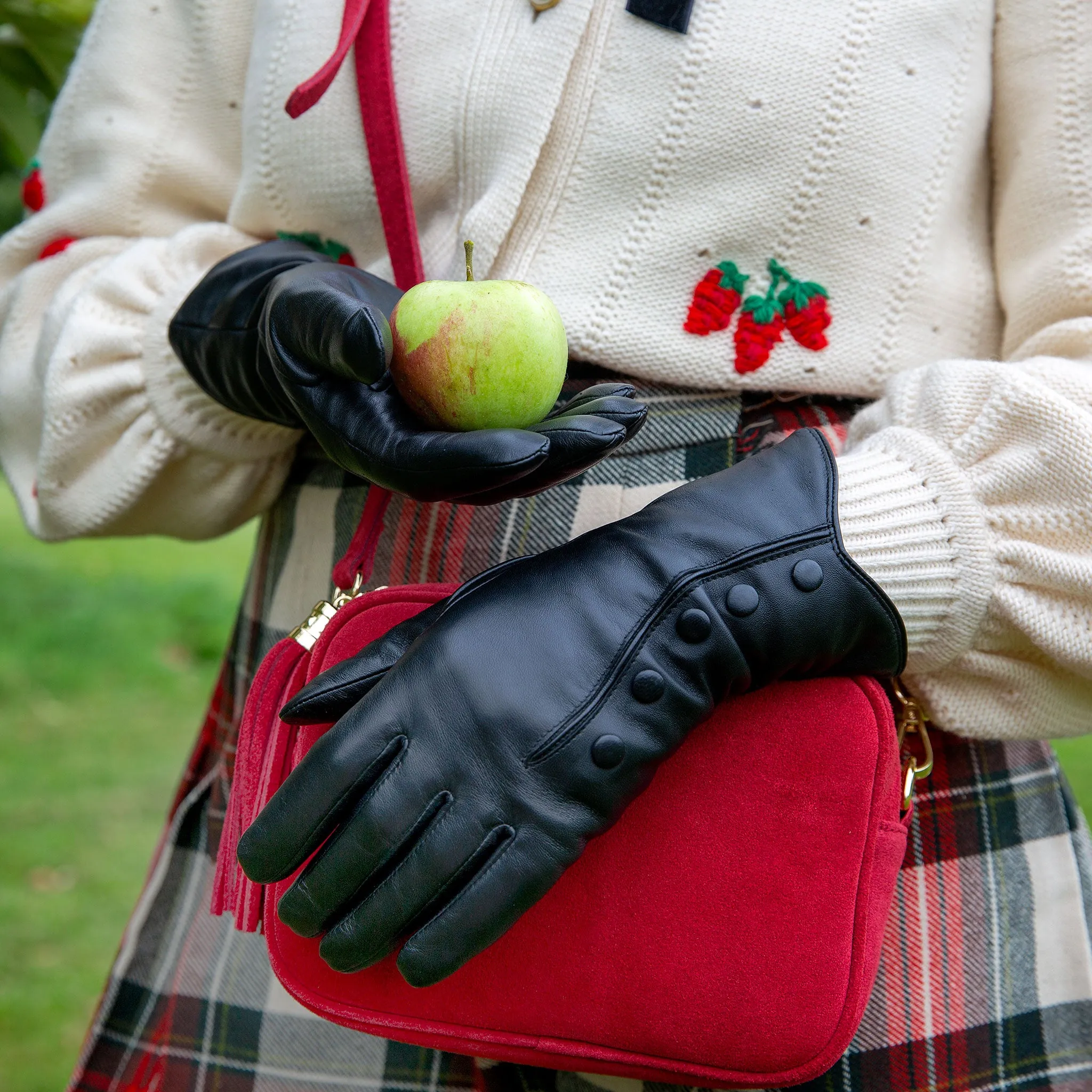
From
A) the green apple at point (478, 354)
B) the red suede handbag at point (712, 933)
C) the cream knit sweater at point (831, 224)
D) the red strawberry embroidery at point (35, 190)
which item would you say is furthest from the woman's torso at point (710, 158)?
the red strawberry embroidery at point (35, 190)

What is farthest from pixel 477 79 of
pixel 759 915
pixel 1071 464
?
pixel 759 915

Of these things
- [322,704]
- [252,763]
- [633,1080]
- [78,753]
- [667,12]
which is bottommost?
[78,753]

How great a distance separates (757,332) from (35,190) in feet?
3.53

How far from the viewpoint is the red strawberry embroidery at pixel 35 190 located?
148 cm

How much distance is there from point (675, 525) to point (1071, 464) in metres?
0.36

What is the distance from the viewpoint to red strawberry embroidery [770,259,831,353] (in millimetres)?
1093

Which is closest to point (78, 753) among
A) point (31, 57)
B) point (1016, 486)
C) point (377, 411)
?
point (31, 57)

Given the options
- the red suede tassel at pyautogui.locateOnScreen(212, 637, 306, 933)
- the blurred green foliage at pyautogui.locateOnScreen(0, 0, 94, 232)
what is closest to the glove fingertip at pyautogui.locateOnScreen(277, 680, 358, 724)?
the red suede tassel at pyautogui.locateOnScreen(212, 637, 306, 933)

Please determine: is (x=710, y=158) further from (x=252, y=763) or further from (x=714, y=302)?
(x=252, y=763)

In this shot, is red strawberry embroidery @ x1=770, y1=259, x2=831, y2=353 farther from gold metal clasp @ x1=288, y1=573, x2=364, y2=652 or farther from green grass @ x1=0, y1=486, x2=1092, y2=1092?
green grass @ x1=0, y1=486, x2=1092, y2=1092

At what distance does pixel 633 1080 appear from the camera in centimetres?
102

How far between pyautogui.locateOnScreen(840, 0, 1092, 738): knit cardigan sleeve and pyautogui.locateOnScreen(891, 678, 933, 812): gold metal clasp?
14 mm

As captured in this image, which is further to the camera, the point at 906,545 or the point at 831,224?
the point at 831,224

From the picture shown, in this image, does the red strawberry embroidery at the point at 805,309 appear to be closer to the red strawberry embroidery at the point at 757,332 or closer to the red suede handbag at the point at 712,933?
the red strawberry embroidery at the point at 757,332
